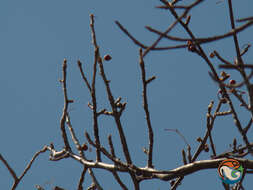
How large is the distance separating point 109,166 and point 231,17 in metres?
1.58

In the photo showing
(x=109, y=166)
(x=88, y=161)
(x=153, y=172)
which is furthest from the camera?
(x=88, y=161)

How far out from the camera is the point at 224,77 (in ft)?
12.3

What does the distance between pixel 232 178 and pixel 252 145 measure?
19.2 inches

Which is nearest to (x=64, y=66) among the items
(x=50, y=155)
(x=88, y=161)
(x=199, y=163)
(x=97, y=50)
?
(x=97, y=50)

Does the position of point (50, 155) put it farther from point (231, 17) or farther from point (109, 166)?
point (231, 17)

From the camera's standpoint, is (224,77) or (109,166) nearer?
(109,166)

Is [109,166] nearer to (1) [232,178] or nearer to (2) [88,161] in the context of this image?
(2) [88,161]

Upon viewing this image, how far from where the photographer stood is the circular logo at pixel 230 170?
298 cm

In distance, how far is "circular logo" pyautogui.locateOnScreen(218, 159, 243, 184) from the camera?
298 cm

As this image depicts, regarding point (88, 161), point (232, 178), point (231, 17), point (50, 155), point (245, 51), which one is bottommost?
point (232, 178)

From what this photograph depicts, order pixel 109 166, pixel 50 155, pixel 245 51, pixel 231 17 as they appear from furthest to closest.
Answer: pixel 50 155 < pixel 245 51 < pixel 109 166 < pixel 231 17

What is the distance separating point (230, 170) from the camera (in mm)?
3141

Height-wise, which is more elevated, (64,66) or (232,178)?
(64,66)

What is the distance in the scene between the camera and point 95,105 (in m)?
3.18
